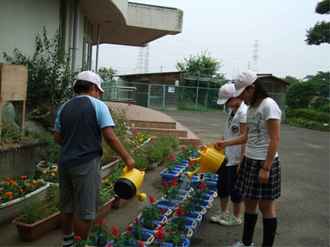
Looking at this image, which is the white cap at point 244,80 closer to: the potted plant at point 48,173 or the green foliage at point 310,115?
the potted plant at point 48,173

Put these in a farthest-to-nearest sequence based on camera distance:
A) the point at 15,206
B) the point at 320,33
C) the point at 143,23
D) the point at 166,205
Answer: the point at 320,33
the point at 143,23
the point at 166,205
the point at 15,206

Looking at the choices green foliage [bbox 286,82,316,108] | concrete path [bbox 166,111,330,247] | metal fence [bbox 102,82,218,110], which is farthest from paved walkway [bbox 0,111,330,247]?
green foliage [bbox 286,82,316,108]

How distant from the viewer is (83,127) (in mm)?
3227

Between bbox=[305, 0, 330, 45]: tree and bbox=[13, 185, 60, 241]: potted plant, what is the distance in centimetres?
1707

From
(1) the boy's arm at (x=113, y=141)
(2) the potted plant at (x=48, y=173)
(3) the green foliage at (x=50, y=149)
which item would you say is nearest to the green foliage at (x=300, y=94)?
(3) the green foliage at (x=50, y=149)

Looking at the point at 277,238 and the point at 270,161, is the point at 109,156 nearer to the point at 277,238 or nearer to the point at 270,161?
the point at 277,238

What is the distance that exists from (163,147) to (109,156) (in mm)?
1658

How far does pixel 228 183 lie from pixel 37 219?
219cm

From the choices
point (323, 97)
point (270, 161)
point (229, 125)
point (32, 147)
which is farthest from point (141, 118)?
point (323, 97)

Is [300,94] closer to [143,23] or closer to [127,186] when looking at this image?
[143,23]

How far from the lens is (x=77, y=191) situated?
3.32 meters

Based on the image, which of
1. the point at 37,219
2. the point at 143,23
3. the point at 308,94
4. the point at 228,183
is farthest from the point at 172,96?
the point at 37,219

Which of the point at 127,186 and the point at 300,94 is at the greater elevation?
the point at 300,94

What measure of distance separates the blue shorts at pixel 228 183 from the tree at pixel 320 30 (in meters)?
15.8
